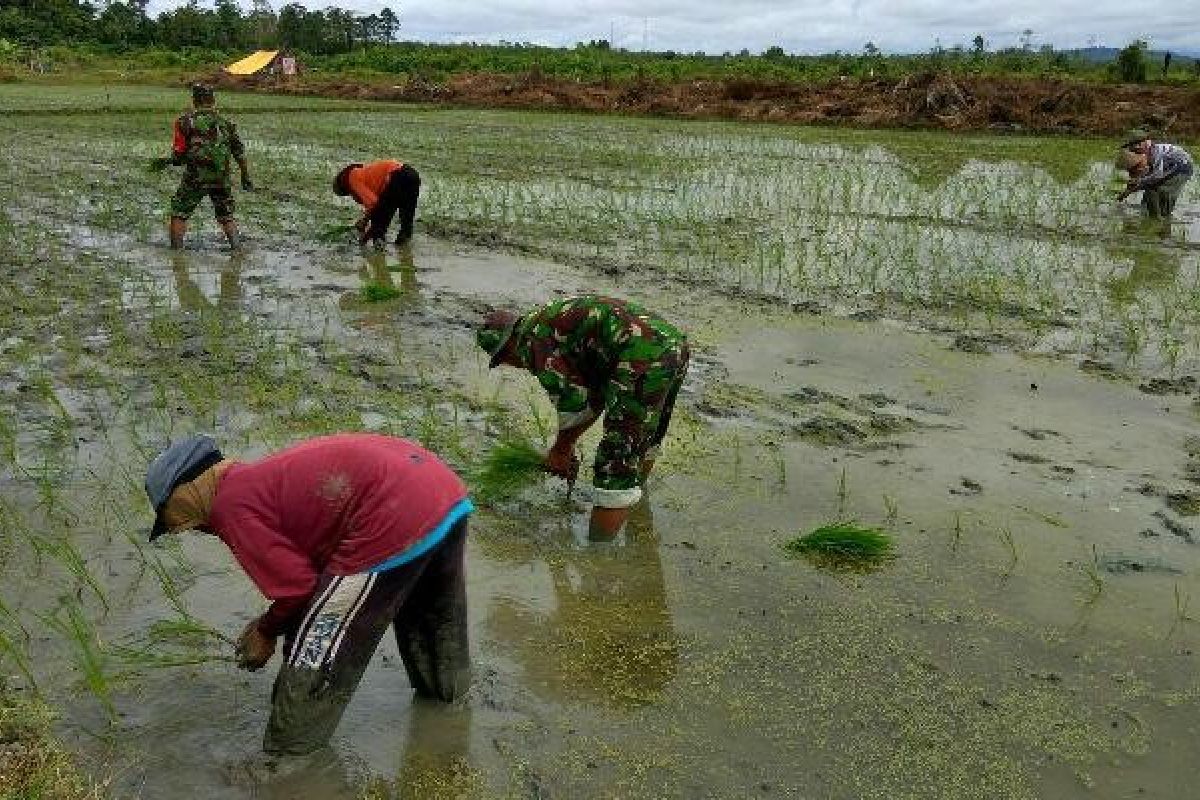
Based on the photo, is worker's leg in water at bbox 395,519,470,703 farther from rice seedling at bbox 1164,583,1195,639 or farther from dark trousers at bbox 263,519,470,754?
rice seedling at bbox 1164,583,1195,639

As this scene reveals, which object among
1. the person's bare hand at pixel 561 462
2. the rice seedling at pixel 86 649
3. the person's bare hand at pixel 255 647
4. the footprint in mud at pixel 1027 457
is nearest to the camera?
the person's bare hand at pixel 255 647

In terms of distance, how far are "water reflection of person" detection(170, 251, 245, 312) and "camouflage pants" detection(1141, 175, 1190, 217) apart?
9.13 m

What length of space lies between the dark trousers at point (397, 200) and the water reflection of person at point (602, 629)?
518 cm

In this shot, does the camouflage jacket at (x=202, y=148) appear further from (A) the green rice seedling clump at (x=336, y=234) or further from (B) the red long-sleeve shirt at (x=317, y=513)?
(B) the red long-sleeve shirt at (x=317, y=513)

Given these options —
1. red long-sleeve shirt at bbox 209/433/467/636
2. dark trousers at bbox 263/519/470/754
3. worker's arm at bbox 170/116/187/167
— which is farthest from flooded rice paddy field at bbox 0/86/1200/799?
worker's arm at bbox 170/116/187/167

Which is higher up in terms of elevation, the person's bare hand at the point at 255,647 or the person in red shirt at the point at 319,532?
the person in red shirt at the point at 319,532

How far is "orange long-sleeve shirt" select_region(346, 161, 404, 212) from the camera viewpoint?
8.21 metres

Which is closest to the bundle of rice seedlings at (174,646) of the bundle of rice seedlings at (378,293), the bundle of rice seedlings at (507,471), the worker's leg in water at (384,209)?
the bundle of rice seedlings at (507,471)

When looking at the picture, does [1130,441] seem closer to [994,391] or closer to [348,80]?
[994,391]

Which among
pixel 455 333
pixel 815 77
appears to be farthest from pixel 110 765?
pixel 815 77

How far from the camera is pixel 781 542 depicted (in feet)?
12.8

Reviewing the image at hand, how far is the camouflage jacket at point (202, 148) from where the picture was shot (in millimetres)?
8070

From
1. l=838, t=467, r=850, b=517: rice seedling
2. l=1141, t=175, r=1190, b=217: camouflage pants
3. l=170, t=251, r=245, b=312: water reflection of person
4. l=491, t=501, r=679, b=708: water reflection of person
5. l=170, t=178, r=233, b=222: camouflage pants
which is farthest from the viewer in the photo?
l=1141, t=175, r=1190, b=217: camouflage pants

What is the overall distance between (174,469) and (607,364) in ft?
5.44
